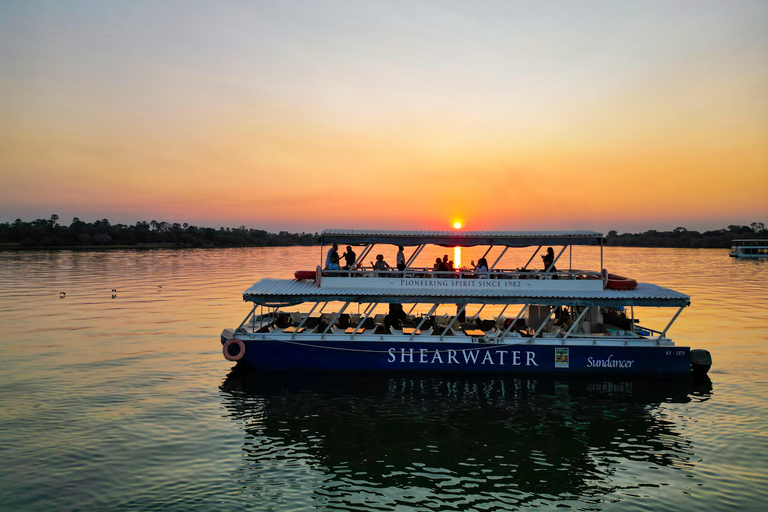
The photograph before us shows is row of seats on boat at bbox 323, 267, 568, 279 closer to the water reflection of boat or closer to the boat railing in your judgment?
the boat railing

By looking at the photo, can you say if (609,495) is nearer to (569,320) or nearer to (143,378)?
(569,320)

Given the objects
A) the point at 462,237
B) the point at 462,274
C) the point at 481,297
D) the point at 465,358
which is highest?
the point at 462,237

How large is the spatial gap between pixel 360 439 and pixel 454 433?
9.05 feet

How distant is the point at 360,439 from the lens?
13836 mm

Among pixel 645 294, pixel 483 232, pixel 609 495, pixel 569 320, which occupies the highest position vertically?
pixel 483 232

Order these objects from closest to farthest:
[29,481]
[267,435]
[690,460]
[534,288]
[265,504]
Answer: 1. [265,504]
2. [29,481]
3. [690,460]
4. [267,435]
5. [534,288]

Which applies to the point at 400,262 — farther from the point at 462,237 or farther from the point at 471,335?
the point at 471,335

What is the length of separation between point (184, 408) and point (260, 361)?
3519mm

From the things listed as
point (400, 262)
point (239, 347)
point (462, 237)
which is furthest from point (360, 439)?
point (462, 237)

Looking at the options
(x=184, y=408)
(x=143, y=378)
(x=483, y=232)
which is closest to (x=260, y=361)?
(x=184, y=408)

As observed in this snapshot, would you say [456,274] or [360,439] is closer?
[360,439]

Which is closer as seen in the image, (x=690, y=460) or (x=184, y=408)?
(x=690, y=460)

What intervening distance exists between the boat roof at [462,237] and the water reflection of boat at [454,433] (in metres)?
5.52

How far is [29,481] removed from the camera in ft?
37.4
